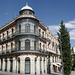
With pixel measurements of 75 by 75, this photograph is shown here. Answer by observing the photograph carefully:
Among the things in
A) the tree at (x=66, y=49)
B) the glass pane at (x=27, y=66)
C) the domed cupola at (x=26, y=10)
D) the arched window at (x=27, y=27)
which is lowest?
the glass pane at (x=27, y=66)

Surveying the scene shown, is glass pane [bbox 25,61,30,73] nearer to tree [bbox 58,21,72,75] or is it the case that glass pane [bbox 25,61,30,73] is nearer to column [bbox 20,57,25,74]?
column [bbox 20,57,25,74]

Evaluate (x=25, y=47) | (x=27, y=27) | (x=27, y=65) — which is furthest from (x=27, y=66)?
(x=27, y=27)

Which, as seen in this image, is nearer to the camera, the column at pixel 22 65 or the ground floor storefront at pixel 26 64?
the column at pixel 22 65

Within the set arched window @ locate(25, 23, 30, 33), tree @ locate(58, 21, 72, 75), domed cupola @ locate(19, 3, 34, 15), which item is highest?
domed cupola @ locate(19, 3, 34, 15)

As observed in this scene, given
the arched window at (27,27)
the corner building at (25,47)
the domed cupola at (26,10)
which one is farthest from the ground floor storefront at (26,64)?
the domed cupola at (26,10)

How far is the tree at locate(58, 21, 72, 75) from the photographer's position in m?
24.8

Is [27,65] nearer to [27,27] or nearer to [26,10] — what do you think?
[27,27]

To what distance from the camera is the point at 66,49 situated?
25.5 m

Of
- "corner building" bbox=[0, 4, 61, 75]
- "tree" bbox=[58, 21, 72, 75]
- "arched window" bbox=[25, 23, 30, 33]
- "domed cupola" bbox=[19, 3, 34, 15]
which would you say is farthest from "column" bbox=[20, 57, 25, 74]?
"domed cupola" bbox=[19, 3, 34, 15]

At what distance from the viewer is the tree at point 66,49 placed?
2478 centimetres

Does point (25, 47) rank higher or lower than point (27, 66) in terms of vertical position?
higher

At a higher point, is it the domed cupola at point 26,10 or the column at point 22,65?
the domed cupola at point 26,10

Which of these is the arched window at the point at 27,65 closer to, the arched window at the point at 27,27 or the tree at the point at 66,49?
the arched window at the point at 27,27

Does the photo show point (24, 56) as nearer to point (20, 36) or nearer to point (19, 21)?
point (20, 36)
